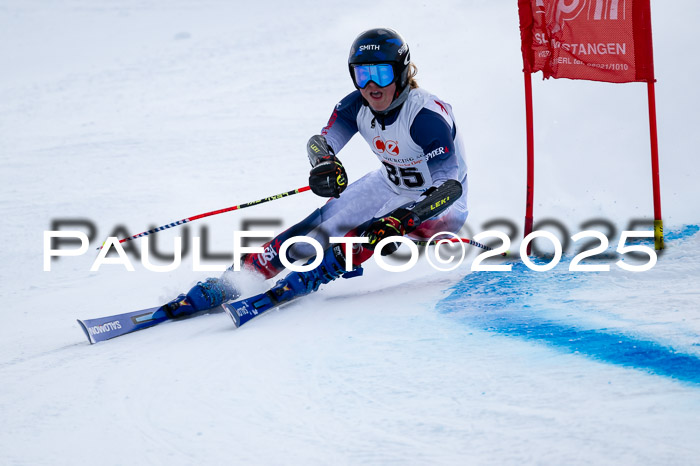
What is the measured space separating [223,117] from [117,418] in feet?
23.2

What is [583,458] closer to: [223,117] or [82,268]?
[82,268]

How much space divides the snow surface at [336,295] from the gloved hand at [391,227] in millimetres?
378

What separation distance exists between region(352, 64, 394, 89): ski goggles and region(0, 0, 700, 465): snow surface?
1217 mm

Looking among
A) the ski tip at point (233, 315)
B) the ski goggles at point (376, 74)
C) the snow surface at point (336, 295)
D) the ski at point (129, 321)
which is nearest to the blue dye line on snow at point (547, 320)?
the snow surface at point (336, 295)

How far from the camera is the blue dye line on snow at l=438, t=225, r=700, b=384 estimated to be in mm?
2967

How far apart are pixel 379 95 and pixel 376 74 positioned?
132 millimetres

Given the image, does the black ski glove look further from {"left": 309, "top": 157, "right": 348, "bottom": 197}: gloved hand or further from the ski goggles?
the ski goggles

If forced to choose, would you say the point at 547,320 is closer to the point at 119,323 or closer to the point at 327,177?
the point at 327,177

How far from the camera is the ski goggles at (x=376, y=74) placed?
4141mm

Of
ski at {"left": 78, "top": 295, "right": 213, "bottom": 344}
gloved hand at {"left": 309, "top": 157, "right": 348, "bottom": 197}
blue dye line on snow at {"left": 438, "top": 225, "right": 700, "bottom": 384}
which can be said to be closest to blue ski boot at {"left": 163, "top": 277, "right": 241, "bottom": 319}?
ski at {"left": 78, "top": 295, "right": 213, "bottom": 344}

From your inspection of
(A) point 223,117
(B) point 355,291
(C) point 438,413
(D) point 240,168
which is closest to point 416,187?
(B) point 355,291

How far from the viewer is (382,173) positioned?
4816 millimetres

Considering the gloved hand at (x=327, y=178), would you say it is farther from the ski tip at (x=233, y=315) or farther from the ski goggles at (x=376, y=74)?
the ski tip at (x=233, y=315)

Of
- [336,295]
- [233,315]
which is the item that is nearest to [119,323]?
[233,315]
